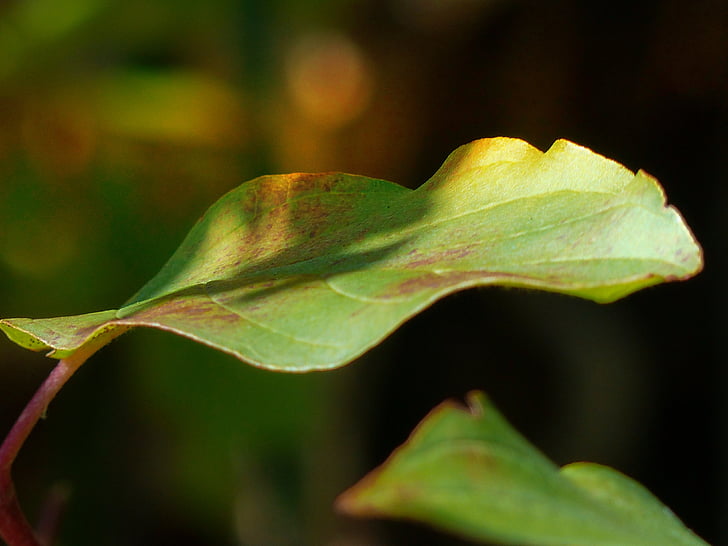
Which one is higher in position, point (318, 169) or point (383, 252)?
point (383, 252)

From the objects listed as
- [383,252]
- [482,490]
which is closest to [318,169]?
[383,252]

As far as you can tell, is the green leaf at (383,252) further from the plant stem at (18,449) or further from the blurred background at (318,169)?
the blurred background at (318,169)

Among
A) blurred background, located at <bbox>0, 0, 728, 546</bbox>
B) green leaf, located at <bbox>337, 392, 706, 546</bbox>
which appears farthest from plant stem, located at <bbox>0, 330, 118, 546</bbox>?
blurred background, located at <bbox>0, 0, 728, 546</bbox>

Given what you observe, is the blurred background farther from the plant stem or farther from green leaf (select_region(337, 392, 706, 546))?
green leaf (select_region(337, 392, 706, 546))

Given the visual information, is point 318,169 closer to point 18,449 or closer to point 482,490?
point 18,449

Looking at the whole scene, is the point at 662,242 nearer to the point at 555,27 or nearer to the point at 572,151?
the point at 572,151

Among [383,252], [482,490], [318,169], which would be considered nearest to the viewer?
[482,490]

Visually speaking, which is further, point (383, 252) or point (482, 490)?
point (383, 252)

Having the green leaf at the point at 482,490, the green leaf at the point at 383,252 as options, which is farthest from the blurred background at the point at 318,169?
the green leaf at the point at 482,490
